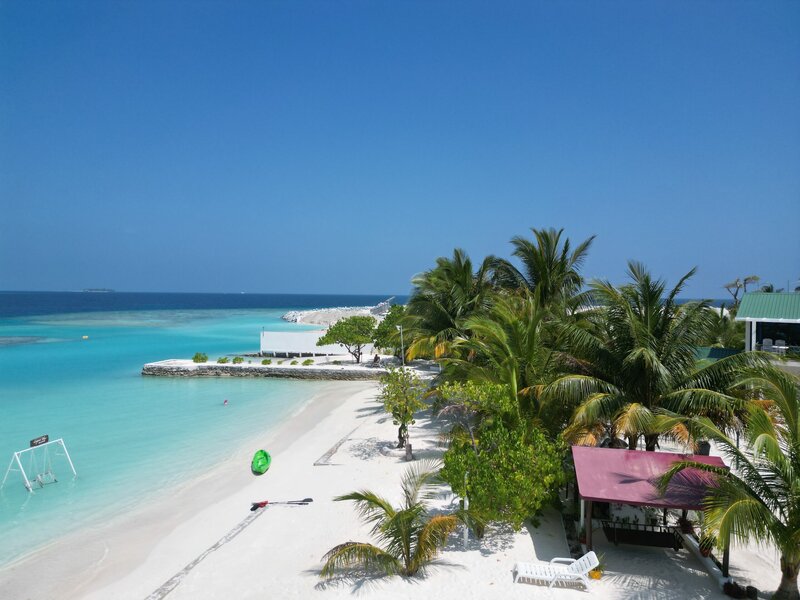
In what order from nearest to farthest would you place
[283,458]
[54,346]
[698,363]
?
1. [698,363]
2. [283,458]
3. [54,346]

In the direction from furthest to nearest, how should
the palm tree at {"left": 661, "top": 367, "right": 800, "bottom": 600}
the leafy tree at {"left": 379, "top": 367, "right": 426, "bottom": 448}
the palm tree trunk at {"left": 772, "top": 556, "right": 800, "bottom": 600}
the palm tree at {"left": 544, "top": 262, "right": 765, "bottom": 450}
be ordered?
the leafy tree at {"left": 379, "top": 367, "right": 426, "bottom": 448}, the palm tree at {"left": 544, "top": 262, "right": 765, "bottom": 450}, the palm tree trunk at {"left": 772, "top": 556, "right": 800, "bottom": 600}, the palm tree at {"left": 661, "top": 367, "right": 800, "bottom": 600}

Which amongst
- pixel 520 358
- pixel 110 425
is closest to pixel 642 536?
pixel 520 358

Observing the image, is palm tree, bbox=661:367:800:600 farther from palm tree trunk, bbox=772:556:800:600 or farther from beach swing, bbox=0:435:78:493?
beach swing, bbox=0:435:78:493

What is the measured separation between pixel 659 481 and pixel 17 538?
1226cm

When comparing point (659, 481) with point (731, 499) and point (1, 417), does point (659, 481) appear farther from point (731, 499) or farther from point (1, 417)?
point (1, 417)

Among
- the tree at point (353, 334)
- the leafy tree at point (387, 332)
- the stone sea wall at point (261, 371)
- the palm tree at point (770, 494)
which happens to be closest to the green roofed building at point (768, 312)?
the palm tree at point (770, 494)

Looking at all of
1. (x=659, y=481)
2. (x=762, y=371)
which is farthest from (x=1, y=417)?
(x=762, y=371)

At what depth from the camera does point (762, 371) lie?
7.57 meters

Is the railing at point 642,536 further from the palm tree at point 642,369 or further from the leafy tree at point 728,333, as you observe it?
the leafy tree at point 728,333

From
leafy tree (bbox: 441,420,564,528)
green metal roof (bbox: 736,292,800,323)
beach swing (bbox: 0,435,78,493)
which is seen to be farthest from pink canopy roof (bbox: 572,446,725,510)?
beach swing (bbox: 0,435,78,493)

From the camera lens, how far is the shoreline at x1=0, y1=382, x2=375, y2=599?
27.9 feet

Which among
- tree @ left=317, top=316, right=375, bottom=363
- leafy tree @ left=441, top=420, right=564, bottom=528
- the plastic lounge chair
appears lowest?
the plastic lounge chair

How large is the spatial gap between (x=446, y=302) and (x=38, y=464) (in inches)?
559

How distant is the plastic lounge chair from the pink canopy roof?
865 mm
